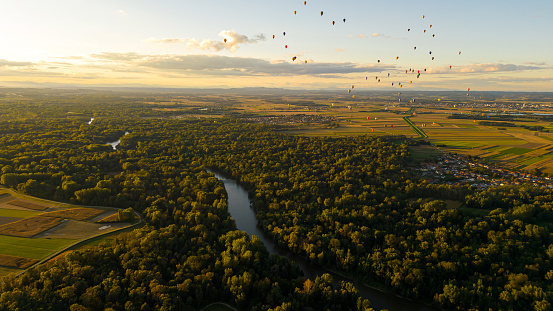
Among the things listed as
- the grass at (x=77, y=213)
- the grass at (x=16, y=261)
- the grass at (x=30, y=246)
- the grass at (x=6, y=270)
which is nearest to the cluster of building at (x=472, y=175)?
the grass at (x=77, y=213)

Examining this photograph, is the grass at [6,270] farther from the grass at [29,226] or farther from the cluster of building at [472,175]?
the cluster of building at [472,175]

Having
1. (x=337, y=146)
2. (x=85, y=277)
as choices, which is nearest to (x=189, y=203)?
(x=85, y=277)

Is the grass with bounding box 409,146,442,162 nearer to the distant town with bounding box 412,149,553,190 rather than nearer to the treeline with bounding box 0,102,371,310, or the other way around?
the distant town with bounding box 412,149,553,190

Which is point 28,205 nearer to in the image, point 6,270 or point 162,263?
point 6,270

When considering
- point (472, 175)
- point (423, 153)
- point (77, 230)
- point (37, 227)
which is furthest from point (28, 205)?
point (423, 153)

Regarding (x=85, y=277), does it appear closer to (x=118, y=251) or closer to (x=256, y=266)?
(x=118, y=251)

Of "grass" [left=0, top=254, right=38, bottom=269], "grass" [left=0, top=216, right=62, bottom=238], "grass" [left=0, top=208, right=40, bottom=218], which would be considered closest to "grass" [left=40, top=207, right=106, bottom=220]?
"grass" [left=0, top=216, right=62, bottom=238]

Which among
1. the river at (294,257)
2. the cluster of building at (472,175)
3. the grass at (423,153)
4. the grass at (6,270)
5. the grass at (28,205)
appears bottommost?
the river at (294,257)
